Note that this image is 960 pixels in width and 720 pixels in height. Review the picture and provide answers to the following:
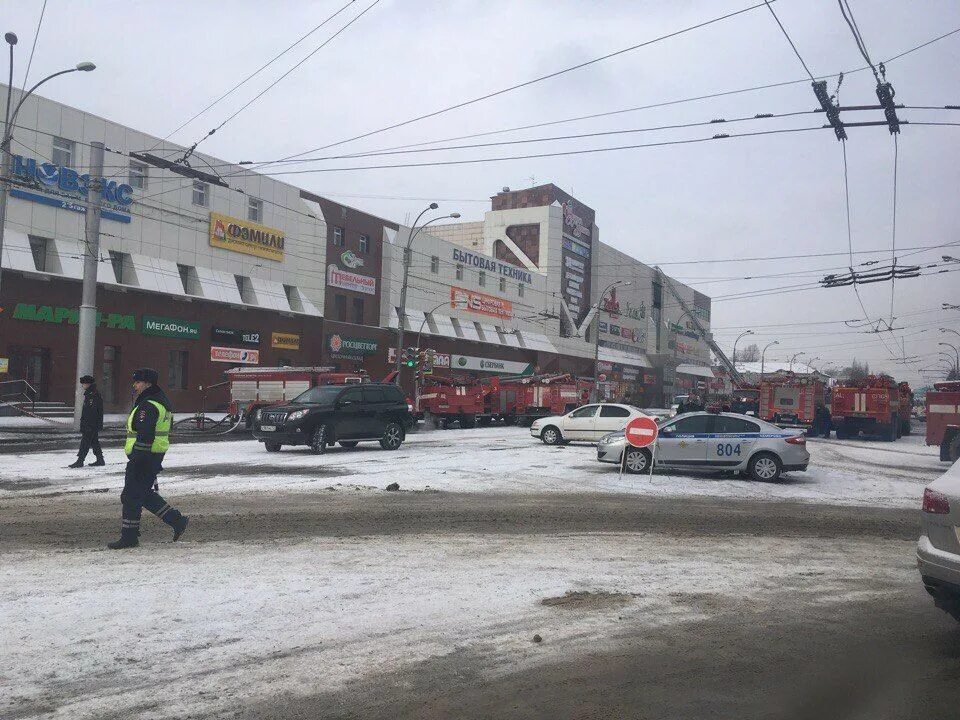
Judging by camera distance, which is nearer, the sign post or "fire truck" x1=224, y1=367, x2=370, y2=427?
the sign post

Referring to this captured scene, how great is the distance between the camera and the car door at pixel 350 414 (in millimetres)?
19781

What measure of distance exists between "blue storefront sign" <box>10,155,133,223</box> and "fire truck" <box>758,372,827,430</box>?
29.0 meters

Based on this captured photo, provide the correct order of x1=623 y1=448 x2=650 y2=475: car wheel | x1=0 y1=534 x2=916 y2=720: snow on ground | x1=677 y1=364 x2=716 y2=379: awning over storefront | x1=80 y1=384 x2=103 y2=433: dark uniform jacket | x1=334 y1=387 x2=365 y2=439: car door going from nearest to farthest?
x1=0 y1=534 x2=916 y2=720: snow on ground → x1=80 y1=384 x2=103 y2=433: dark uniform jacket → x1=623 y1=448 x2=650 y2=475: car wheel → x1=334 y1=387 x2=365 y2=439: car door → x1=677 y1=364 x2=716 y2=379: awning over storefront

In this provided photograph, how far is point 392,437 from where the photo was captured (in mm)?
21125

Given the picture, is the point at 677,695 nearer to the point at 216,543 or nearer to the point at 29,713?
the point at 29,713

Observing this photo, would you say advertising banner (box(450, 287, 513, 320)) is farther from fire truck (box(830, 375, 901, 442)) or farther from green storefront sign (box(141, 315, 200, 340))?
fire truck (box(830, 375, 901, 442))

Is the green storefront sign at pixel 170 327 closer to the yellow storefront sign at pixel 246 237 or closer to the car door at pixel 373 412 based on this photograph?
the yellow storefront sign at pixel 246 237

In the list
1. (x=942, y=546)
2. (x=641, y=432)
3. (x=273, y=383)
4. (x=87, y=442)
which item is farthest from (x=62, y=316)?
(x=942, y=546)

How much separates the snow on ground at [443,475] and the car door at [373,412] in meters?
0.58

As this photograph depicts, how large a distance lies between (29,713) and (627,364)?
276 feet

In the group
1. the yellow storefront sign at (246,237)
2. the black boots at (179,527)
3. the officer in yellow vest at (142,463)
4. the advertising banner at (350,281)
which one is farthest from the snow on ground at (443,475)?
the advertising banner at (350,281)

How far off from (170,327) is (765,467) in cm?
2883

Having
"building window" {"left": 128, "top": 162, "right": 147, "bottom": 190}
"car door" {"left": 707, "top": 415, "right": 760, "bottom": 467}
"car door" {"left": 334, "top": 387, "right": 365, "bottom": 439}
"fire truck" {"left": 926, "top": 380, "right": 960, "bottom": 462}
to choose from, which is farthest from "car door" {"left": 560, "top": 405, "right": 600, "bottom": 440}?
"building window" {"left": 128, "top": 162, "right": 147, "bottom": 190}

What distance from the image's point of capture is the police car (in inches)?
624
